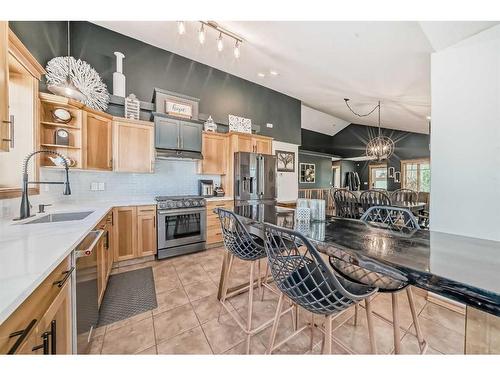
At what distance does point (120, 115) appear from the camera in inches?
125

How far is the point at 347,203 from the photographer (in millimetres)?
3643

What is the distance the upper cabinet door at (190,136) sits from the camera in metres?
3.35

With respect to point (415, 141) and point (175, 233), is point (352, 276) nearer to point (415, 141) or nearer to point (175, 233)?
point (175, 233)

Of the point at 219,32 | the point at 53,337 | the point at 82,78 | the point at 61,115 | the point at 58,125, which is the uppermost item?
the point at 219,32

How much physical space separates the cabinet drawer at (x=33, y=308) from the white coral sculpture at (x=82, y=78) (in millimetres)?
2652

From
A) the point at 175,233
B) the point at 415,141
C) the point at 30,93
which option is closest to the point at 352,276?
the point at 175,233

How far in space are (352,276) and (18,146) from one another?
9.98ft

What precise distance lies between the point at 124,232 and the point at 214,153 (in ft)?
6.45

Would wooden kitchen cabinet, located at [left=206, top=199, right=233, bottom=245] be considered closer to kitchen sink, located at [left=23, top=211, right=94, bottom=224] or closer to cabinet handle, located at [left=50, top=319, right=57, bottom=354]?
kitchen sink, located at [left=23, top=211, right=94, bottom=224]

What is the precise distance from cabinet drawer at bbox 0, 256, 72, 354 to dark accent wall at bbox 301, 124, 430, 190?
7980 mm

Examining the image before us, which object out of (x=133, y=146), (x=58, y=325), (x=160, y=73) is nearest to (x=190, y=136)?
(x=133, y=146)

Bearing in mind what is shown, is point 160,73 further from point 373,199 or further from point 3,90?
point 373,199

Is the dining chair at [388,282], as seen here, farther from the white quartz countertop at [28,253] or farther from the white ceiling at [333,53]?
the white ceiling at [333,53]

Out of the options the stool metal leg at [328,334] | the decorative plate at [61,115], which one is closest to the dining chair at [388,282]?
the stool metal leg at [328,334]
